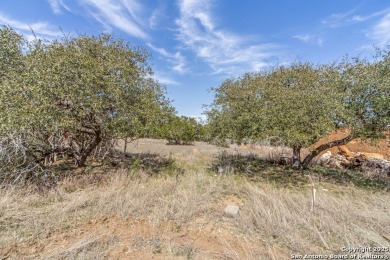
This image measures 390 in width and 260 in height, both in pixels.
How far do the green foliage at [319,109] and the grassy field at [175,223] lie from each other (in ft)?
7.97

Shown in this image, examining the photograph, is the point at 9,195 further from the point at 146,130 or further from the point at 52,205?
the point at 146,130

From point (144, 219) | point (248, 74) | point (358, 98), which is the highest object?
point (248, 74)

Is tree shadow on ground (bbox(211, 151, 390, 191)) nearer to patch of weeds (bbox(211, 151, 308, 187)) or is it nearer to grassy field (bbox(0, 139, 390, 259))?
patch of weeds (bbox(211, 151, 308, 187))

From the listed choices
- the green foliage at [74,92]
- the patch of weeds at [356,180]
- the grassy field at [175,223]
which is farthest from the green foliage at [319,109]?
the green foliage at [74,92]

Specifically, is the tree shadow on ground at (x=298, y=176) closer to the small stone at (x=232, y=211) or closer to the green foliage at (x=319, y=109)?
the green foliage at (x=319, y=109)

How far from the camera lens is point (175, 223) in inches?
172

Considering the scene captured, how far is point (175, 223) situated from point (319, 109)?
6.35 metres

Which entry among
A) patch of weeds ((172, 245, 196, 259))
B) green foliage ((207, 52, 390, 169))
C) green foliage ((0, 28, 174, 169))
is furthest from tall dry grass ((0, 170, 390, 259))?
green foliage ((207, 52, 390, 169))

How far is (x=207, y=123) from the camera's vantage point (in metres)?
10.5

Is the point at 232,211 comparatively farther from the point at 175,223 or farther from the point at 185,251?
the point at 185,251

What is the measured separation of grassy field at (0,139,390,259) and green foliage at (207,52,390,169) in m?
2.43

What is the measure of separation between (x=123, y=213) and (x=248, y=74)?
1005 centimetres

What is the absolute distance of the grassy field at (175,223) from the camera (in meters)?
3.45

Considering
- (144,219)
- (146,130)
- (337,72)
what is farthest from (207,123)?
(144,219)
